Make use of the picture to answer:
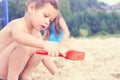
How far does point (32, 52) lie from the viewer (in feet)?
5.82

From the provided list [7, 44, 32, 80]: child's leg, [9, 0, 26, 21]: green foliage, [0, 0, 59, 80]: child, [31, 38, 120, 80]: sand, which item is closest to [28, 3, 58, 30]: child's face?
[0, 0, 59, 80]: child

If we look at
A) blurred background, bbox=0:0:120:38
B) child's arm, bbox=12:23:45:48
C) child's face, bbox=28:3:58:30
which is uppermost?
child's face, bbox=28:3:58:30

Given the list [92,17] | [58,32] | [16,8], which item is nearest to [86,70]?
[58,32]

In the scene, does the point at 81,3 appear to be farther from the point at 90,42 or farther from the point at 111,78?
the point at 111,78

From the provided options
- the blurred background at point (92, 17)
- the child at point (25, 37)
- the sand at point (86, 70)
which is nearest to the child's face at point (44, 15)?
the child at point (25, 37)

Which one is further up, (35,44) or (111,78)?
(35,44)

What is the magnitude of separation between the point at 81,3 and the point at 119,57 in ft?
6.29

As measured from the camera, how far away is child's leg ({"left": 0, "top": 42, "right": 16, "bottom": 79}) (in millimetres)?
1739

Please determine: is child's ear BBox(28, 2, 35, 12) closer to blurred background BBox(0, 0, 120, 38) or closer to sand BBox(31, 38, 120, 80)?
sand BBox(31, 38, 120, 80)

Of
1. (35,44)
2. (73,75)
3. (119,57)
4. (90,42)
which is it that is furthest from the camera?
(90,42)

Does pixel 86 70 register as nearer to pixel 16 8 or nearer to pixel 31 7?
pixel 31 7

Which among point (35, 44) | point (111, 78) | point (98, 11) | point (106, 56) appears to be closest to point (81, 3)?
point (98, 11)

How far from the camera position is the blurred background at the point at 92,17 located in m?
4.31

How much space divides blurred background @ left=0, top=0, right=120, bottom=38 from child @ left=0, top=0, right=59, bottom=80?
2.48 metres
